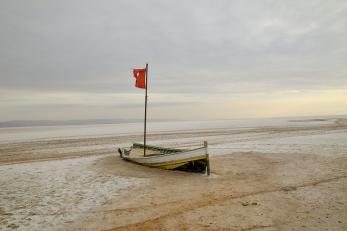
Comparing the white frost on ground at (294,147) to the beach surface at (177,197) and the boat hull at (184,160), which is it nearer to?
the beach surface at (177,197)

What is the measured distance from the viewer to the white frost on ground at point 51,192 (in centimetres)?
937

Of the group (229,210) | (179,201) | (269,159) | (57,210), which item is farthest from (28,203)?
(269,159)

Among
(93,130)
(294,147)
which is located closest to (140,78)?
(294,147)

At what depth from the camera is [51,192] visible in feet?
41.0

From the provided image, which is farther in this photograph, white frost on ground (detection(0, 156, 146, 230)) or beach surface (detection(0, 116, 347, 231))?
white frost on ground (detection(0, 156, 146, 230))

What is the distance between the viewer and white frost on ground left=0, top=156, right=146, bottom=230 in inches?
369

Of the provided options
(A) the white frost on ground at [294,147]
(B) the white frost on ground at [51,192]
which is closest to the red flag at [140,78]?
(B) the white frost on ground at [51,192]

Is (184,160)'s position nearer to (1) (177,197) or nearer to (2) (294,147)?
(1) (177,197)

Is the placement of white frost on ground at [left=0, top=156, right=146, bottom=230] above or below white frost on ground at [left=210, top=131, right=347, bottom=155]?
below

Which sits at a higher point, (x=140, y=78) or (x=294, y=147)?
(x=140, y=78)

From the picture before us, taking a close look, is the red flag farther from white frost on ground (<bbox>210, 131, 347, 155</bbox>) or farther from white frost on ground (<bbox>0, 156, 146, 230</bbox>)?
white frost on ground (<bbox>210, 131, 347, 155</bbox>)

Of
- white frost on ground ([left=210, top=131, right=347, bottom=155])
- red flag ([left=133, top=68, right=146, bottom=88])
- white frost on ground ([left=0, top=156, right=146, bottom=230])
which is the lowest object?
white frost on ground ([left=0, top=156, right=146, bottom=230])

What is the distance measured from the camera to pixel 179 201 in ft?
35.9

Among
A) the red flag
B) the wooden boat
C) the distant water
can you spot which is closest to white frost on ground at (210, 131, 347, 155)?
the wooden boat
